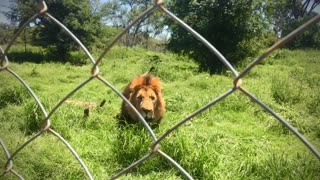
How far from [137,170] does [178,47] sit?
10.6 m

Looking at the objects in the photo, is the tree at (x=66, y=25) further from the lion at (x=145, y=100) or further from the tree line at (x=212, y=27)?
the lion at (x=145, y=100)

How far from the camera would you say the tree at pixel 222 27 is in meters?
12.6

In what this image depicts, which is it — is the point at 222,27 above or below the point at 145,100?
above

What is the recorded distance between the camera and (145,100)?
4.56 meters

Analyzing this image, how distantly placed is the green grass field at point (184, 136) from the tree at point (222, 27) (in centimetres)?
357

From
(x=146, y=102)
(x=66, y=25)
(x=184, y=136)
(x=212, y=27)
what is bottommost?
(x=184, y=136)

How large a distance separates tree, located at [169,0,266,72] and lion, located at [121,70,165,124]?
7.59 meters

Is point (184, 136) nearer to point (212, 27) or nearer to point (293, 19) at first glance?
point (212, 27)

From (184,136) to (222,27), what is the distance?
377 inches

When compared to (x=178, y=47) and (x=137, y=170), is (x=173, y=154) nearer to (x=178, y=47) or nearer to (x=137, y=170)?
(x=137, y=170)

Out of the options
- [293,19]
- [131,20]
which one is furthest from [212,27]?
[131,20]

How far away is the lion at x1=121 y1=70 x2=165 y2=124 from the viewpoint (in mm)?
4508

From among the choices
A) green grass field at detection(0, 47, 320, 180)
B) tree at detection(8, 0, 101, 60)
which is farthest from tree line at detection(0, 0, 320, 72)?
green grass field at detection(0, 47, 320, 180)

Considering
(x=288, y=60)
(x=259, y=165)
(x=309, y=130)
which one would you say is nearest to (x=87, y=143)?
(x=259, y=165)
